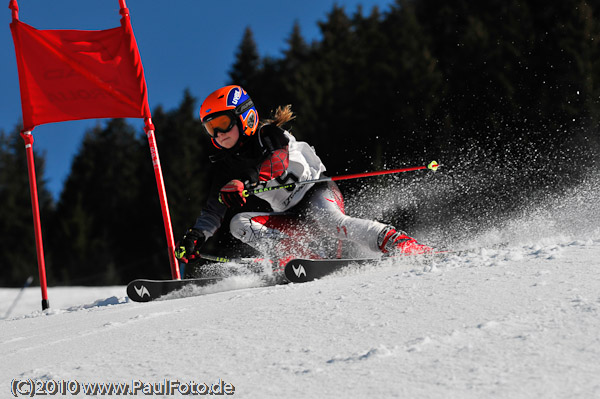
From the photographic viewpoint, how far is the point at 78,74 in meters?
6.49

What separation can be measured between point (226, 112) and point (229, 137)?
0.20 meters

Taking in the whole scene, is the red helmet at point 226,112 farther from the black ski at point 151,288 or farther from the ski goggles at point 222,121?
the black ski at point 151,288

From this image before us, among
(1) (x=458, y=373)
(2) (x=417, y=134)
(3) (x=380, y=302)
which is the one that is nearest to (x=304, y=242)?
(3) (x=380, y=302)

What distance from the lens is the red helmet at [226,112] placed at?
4770mm

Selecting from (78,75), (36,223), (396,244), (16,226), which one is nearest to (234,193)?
(396,244)

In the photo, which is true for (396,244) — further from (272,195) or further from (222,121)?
(222,121)

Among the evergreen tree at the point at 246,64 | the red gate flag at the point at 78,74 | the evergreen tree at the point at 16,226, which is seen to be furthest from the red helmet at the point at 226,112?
the evergreen tree at the point at 16,226

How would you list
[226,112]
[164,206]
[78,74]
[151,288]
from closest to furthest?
1. [226,112]
2. [151,288]
3. [164,206]
4. [78,74]

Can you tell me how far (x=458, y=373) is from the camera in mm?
1900

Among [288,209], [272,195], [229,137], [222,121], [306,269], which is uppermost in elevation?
[222,121]

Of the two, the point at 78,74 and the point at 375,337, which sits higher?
the point at 78,74

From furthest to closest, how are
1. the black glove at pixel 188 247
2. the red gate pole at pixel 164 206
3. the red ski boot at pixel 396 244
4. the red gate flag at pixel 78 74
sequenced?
1. the red gate flag at pixel 78 74
2. the red gate pole at pixel 164 206
3. the black glove at pixel 188 247
4. the red ski boot at pixel 396 244

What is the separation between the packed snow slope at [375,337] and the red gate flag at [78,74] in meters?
3.07

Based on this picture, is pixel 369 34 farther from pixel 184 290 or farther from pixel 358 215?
pixel 184 290
